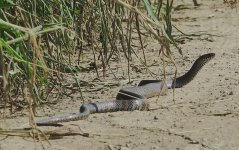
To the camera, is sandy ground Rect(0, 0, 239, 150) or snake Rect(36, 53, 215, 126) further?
snake Rect(36, 53, 215, 126)

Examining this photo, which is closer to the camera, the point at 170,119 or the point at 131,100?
the point at 170,119

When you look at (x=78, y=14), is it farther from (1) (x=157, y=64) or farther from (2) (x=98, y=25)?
(1) (x=157, y=64)

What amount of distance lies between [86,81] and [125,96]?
515 mm

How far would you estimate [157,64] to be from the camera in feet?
21.6

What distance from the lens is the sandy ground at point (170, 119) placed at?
3.86m

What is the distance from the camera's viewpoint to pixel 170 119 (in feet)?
14.8

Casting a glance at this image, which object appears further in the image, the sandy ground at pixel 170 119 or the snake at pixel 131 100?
the snake at pixel 131 100

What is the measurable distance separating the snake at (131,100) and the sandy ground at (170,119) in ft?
0.21

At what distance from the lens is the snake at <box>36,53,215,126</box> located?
→ 4.41m

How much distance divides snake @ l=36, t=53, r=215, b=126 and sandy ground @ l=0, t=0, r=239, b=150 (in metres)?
0.06

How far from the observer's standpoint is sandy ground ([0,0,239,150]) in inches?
152

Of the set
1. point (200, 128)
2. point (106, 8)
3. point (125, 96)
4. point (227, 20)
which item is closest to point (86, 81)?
point (125, 96)

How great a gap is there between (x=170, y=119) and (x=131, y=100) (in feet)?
2.30

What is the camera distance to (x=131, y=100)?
5.16 meters
